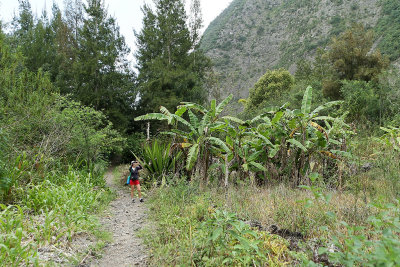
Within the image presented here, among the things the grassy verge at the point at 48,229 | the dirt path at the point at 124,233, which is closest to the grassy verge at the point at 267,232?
the dirt path at the point at 124,233

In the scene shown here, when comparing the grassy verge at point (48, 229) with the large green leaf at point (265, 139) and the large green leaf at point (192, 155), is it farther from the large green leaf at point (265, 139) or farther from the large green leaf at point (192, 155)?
the large green leaf at point (265, 139)

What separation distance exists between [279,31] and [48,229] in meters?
64.9

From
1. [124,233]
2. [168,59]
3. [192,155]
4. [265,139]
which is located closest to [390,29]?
[168,59]

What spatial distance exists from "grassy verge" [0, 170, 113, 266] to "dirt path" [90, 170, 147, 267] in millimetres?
260

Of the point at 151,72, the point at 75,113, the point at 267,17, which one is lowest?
the point at 75,113

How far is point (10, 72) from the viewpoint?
773 centimetres

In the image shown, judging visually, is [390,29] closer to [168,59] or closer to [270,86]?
[270,86]

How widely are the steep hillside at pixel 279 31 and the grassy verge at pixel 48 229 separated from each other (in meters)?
29.6

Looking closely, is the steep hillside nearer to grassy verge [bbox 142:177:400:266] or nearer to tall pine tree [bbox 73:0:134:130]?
tall pine tree [bbox 73:0:134:130]

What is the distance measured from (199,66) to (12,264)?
807 inches

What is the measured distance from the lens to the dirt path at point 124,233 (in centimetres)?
337

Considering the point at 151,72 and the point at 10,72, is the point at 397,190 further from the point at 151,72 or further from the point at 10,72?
the point at 151,72

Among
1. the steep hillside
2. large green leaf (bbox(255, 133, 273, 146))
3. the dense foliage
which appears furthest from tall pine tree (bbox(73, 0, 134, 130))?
the steep hillside

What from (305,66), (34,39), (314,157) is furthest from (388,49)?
(34,39)
